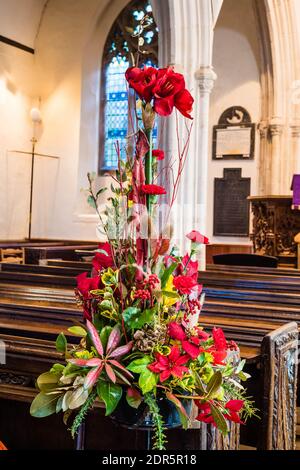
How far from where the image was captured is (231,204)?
1089cm

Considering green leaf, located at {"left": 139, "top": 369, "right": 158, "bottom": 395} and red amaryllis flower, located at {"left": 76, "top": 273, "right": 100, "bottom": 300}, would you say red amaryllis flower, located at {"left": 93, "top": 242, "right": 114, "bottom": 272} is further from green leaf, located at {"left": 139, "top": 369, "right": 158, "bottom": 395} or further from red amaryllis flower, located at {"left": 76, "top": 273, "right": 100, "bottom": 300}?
green leaf, located at {"left": 139, "top": 369, "right": 158, "bottom": 395}

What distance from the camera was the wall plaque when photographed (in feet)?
35.1

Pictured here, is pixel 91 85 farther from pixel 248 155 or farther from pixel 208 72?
pixel 208 72

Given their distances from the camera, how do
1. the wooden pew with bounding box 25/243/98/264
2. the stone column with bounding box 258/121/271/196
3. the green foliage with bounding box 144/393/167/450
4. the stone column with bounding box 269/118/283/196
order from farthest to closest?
the stone column with bounding box 258/121/271/196, the stone column with bounding box 269/118/283/196, the wooden pew with bounding box 25/243/98/264, the green foliage with bounding box 144/393/167/450

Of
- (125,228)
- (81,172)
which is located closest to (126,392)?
(125,228)

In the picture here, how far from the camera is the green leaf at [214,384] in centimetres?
120

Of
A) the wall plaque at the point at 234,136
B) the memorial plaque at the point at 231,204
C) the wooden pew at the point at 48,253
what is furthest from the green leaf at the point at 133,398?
the wall plaque at the point at 234,136

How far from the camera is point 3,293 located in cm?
372

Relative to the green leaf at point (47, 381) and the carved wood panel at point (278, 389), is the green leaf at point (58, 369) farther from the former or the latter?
the carved wood panel at point (278, 389)

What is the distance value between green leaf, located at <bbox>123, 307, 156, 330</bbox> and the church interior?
91 centimetres

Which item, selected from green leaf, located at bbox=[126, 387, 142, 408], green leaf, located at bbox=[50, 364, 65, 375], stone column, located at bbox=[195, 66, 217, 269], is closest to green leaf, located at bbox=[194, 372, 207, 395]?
green leaf, located at bbox=[126, 387, 142, 408]

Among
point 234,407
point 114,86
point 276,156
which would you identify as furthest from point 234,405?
point 114,86

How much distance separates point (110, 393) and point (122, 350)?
0.08 metres

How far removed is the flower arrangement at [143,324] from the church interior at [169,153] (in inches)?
33.6
